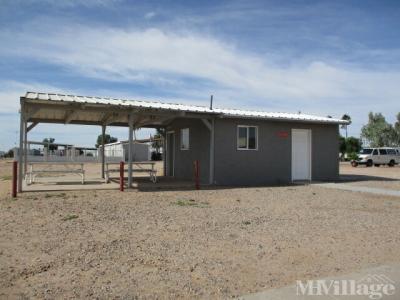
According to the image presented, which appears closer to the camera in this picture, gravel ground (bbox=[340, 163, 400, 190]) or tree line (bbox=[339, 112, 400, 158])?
gravel ground (bbox=[340, 163, 400, 190])

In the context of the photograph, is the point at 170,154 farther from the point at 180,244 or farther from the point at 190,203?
the point at 180,244

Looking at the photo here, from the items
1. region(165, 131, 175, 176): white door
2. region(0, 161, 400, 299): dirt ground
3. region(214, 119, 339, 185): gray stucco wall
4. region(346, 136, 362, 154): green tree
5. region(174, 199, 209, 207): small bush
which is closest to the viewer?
region(0, 161, 400, 299): dirt ground

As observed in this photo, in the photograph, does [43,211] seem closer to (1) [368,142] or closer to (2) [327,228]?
(2) [327,228]

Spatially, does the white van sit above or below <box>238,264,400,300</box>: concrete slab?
above

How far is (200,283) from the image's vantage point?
4598 millimetres

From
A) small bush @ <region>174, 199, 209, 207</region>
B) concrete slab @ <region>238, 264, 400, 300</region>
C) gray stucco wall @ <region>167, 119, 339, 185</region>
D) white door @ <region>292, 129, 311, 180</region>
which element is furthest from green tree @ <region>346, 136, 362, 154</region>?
concrete slab @ <region>238, 264, 400, 300</region>

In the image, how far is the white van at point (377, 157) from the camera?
35156 millimetres

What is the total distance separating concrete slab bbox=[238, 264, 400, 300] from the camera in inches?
167

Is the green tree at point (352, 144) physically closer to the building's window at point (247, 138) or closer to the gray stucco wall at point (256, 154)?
the gray stucco wall at point (256, 154)

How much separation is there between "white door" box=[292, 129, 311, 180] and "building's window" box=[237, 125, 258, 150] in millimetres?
2126

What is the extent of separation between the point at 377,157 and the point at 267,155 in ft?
74.1

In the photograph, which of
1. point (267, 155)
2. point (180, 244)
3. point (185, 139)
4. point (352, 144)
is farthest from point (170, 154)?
point (352, 144)

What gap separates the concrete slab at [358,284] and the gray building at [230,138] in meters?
10.1

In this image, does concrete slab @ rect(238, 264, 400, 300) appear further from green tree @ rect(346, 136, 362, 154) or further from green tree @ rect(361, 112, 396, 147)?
green tree @ rect(361, 112, 396, 147)
